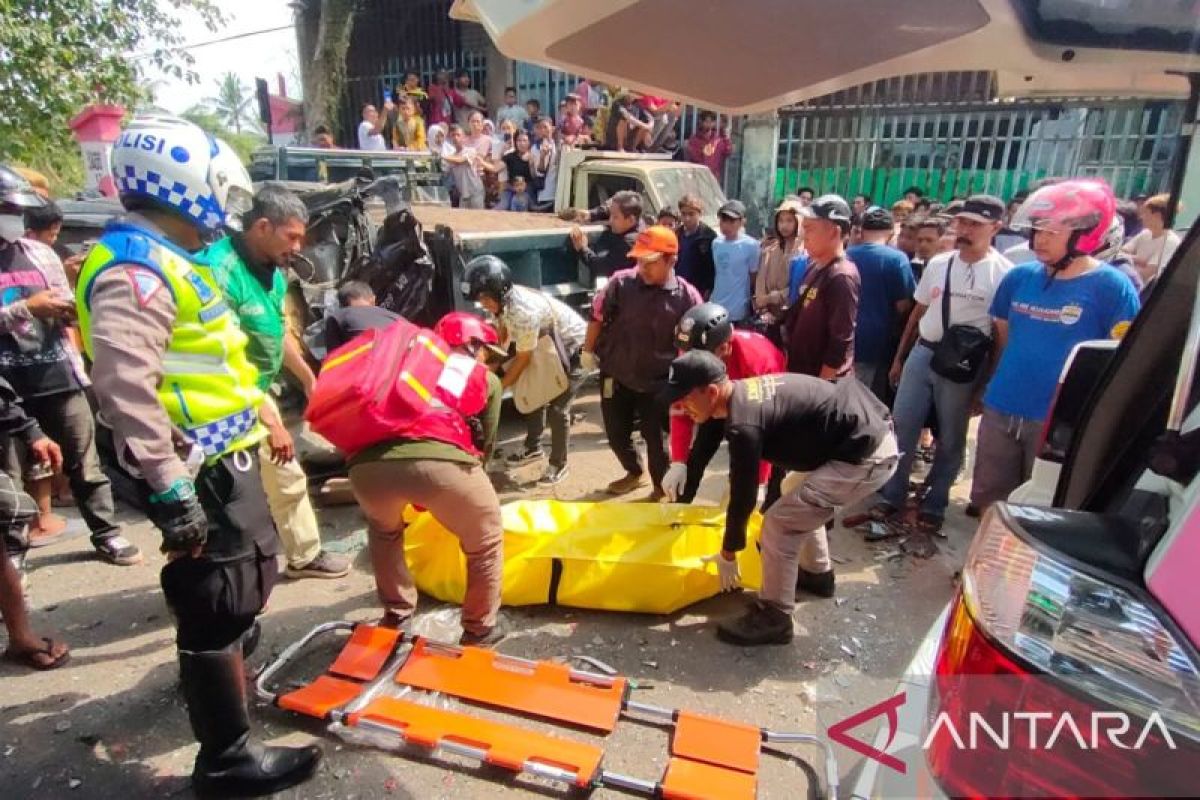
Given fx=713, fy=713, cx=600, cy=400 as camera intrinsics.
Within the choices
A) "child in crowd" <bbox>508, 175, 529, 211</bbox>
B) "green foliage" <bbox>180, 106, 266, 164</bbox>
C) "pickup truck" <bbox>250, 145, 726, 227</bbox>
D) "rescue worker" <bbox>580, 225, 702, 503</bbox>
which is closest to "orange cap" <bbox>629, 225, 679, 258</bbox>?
"rescue worker" <bbox>580, 225, 702, 503</bbox>

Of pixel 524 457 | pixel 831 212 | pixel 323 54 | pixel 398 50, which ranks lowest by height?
pixel 524 457

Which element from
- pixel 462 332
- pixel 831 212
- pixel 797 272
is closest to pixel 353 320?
pixel 462 332

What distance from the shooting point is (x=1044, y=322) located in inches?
125

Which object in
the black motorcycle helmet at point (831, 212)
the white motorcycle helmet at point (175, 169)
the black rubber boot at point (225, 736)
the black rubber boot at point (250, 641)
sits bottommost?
the black rubber boot at point (250, 641)

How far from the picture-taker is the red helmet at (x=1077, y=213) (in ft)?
9.73

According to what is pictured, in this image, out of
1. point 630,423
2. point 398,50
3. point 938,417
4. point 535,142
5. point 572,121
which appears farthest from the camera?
point 398,50

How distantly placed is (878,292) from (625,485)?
1.97 metres

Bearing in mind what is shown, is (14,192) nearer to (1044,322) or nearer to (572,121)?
(1044,322)

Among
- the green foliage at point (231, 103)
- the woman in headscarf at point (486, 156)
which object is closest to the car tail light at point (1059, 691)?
the woman in headscarf at point (486, 156)

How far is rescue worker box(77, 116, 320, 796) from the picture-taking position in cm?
180

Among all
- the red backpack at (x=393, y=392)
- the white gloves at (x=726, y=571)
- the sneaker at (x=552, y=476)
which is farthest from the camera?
the sneaker at (x=552, y=476)

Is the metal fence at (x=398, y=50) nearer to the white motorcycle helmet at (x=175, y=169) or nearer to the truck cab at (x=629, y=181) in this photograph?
the truck cab at (x=629, y=181)

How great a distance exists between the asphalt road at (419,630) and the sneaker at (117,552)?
0.05m

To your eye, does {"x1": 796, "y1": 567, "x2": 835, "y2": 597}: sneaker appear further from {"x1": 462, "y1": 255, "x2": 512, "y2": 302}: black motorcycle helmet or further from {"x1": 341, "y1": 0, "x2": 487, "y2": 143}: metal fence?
{"x1": 341, "y1": 0, "x2": 487, "y2": 143}: metal fence
